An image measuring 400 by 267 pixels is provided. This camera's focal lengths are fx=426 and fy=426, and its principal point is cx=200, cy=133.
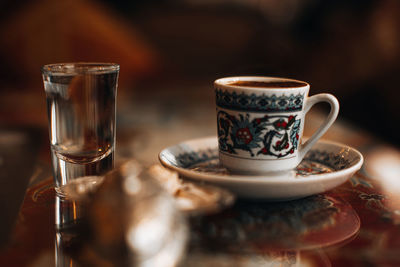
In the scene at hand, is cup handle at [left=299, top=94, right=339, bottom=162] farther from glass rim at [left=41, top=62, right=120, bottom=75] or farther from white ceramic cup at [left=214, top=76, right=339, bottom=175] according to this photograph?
glass rim at [left=41, top=62, right=120, bottom=75]

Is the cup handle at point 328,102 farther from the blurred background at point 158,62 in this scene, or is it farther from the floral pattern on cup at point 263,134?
the blurred background at point 158,62

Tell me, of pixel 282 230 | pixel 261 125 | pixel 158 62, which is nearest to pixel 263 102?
pixel 261 125

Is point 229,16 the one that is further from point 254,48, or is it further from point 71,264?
point 71,264

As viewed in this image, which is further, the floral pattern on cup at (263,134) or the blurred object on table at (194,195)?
the floral pattern on cup at (263,134)

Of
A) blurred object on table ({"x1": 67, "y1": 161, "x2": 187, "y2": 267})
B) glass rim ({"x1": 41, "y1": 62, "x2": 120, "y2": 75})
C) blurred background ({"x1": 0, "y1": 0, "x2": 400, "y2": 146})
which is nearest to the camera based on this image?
blurred object on table ({"x1": 67, "y1": 161, "x2": 187, "y2": 267})

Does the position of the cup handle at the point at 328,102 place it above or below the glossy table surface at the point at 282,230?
above

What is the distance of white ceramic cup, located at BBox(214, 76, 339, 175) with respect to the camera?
474mm

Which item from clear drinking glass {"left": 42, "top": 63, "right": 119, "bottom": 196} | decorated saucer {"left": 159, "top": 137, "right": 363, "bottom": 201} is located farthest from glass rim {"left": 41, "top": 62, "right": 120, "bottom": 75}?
decorated saucer {"left": 159, "top": 137, "right": 363, "bottom": 201}

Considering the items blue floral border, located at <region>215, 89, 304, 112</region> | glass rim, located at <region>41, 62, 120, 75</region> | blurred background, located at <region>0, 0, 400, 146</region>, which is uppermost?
glass rim, located at <region>41, 62, 120, 75</region>

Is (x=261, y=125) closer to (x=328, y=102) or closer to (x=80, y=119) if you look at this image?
(x=328, y=102)

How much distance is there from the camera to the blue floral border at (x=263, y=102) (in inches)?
18.6

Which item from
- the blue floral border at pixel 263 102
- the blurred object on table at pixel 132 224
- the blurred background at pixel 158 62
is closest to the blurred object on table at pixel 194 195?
the blurred object on table at pixel 132 224

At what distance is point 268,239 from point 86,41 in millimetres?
1704

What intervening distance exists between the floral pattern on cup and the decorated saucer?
3cm
